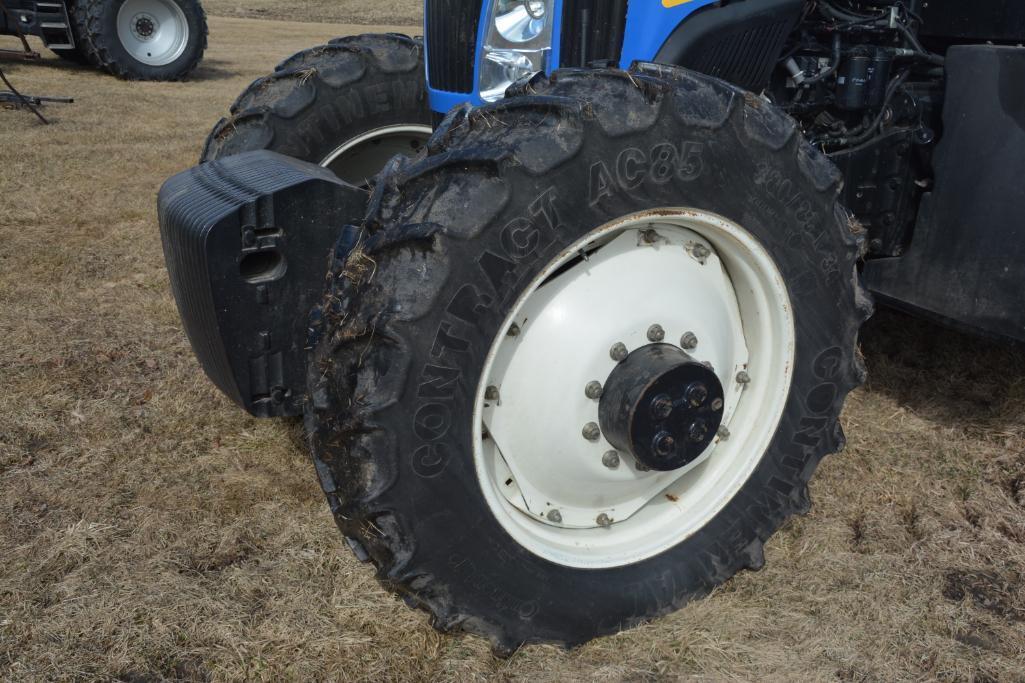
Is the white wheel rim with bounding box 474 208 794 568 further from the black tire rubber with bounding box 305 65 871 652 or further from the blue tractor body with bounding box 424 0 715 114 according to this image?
the blue tractor body with bounding box 424 0 715 114

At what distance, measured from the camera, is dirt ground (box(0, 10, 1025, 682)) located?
6.96 ft

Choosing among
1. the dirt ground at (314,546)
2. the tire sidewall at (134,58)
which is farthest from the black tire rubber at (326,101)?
the tire sidewall at (134,58)

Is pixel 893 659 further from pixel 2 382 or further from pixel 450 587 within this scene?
pixel 2 382

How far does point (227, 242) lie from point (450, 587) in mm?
925

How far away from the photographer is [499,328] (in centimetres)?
180

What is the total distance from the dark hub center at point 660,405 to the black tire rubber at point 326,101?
154 centimetres

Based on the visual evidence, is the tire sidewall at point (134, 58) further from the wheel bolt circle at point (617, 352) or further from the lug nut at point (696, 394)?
the lug nut at point (696, 394)

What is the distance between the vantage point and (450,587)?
1.92 metres

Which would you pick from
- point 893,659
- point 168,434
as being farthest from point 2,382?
point 893,659

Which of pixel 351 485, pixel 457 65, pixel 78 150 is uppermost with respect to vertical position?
pixel 457 65

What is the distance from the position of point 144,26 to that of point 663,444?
40.9 feet

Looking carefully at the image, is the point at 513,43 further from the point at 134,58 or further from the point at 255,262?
the point at 134,58

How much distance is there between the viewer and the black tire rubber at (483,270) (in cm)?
173

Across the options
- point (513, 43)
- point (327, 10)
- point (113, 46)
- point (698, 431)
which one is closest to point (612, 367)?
point (698, 431)
